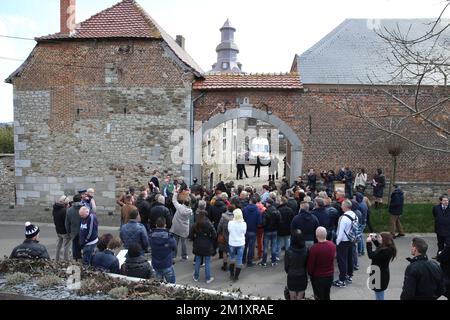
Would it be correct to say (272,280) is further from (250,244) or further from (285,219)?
(285,219)

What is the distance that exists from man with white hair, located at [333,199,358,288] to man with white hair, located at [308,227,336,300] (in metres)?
1.81

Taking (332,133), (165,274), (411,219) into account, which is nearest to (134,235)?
(165,274)

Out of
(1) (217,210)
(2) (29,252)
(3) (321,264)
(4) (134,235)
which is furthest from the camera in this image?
(1) (217,210)

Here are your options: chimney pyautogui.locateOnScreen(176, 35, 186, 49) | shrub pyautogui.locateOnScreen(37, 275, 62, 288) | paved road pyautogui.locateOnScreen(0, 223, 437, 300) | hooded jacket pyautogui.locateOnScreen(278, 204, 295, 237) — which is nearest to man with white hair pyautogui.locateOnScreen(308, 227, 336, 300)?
paved road pyautogui.locateOnScreen(0, 223, 437, 300)

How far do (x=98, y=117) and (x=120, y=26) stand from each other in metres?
3.42

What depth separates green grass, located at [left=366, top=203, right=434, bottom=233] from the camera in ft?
40.8

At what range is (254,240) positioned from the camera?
9.45 metres

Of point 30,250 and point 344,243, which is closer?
point 30,250

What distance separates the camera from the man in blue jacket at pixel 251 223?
919cm

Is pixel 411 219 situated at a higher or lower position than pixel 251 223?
lower

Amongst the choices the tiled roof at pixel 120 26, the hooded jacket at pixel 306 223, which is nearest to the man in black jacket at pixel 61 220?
the hooded jacket at pixel 306 223
